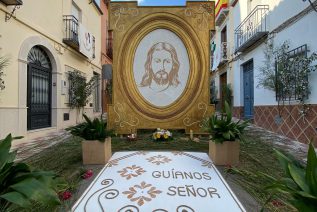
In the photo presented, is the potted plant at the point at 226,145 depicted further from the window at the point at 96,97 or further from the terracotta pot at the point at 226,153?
the window at the point at 96,97

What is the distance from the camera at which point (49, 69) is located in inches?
321

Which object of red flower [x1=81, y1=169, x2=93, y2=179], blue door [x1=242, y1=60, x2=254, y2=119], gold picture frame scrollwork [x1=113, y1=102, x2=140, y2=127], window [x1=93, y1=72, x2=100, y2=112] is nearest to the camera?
red flower [x1=81, y1=169, x2=93, y2=179]

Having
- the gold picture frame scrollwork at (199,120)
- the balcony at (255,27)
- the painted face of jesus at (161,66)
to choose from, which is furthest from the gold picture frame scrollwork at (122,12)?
the balcony at (255,27)

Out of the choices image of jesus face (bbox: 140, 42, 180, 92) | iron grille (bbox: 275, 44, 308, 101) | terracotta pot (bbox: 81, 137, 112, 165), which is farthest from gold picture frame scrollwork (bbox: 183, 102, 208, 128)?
iron grille (bbox: 275, 44, 308, 101)

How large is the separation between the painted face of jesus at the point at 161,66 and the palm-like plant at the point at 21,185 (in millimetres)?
3587

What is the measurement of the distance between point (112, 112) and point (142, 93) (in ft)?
2.46

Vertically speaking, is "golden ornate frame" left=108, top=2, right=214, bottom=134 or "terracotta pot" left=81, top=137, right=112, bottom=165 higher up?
"golden ornate frame" left=108, top=2, right=214, bottom=134

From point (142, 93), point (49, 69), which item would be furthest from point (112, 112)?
point (49, 69)

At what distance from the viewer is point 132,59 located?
4.92 m

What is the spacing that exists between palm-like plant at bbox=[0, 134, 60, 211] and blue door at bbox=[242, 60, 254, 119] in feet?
30.9

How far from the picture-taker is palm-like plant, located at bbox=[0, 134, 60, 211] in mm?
1296

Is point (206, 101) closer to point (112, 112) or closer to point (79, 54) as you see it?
point (112, 112)

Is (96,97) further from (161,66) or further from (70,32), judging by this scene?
(161,66)

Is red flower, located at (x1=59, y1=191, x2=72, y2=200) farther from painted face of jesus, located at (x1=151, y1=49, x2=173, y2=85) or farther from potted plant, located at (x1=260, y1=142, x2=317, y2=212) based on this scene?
painted face of jesus, located at (x1=151, y1=49, x2=173, y2=85)
